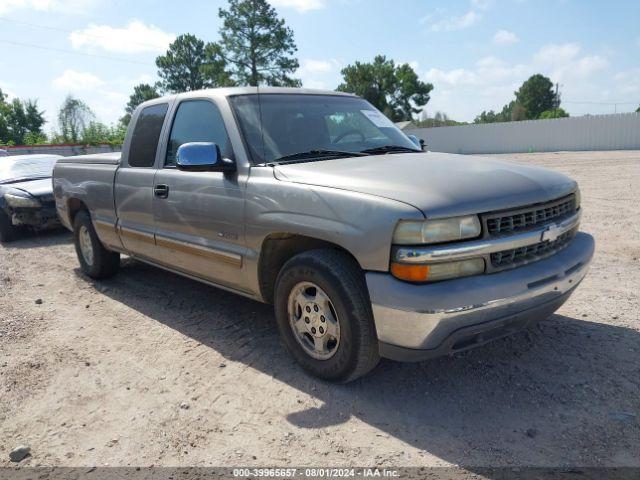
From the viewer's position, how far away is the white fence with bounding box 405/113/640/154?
108 ft

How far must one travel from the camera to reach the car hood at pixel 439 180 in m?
2.67

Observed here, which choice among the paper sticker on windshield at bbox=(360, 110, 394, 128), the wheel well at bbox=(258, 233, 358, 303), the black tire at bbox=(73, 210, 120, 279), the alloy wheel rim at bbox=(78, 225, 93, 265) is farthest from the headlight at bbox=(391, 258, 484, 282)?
the alloy wheel rim at bbox=(78, 225, 93, 265)

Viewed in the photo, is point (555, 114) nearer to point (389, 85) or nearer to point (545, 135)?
point (389, 85)

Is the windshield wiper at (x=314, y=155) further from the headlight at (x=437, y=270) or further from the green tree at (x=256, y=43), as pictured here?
the green tree at (x=256, y=43)

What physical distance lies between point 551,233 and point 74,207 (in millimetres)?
5046

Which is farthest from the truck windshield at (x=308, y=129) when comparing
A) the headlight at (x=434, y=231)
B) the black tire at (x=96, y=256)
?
the black tire at (x=96, y=256)

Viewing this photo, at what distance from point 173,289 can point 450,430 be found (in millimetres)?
3471

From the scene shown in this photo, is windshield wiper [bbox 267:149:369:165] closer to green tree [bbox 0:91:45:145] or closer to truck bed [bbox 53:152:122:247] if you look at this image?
truck bed [bbox 53:152:122:247]

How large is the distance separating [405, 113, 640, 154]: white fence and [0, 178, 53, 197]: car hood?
112 feet

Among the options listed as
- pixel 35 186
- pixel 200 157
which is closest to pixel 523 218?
pixel 200 157

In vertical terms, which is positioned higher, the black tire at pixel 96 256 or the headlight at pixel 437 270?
the headlight at pixel 437 270

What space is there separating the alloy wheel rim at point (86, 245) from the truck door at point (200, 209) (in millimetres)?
1735

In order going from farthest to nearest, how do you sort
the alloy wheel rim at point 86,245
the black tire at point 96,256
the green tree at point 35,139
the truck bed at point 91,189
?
the green tree at point 35,139, the alloy wheel rim at point 86,245, the black tire at point 96,256, the truck bed at point 91,189

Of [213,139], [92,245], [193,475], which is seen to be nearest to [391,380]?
[193,475]
